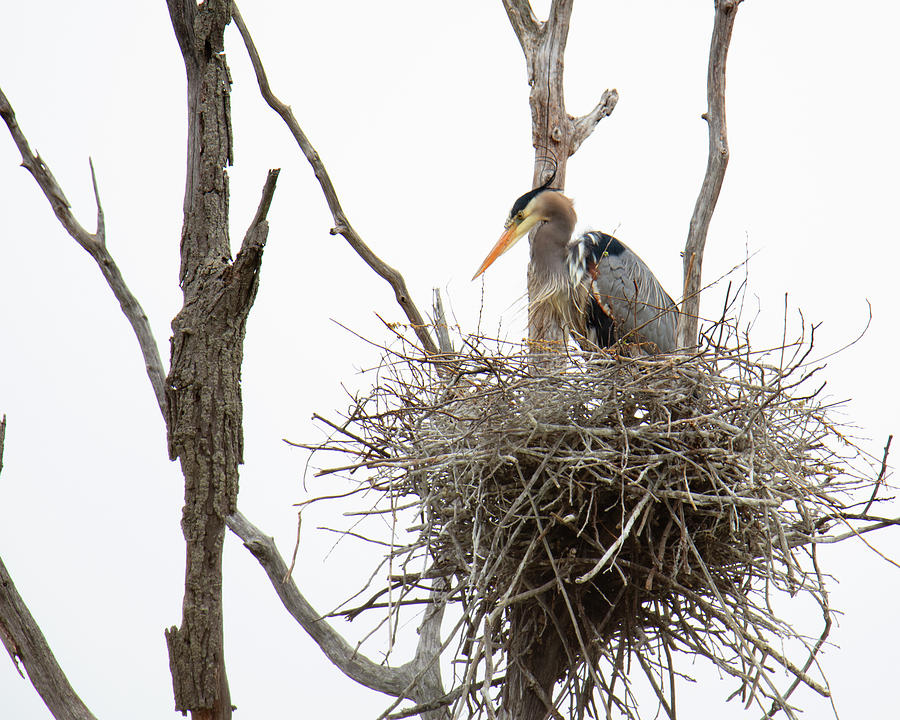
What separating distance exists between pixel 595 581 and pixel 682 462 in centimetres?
27

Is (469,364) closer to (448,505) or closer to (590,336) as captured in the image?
(448,505)

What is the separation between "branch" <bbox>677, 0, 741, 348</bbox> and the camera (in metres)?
2.30

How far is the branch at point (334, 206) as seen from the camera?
2.37m

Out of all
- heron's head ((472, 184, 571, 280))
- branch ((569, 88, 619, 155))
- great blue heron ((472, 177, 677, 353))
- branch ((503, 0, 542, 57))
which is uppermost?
branch ((503, 0, 542, 57))

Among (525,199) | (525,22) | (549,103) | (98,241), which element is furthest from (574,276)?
(98,241)

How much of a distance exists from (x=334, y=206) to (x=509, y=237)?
0.44 m

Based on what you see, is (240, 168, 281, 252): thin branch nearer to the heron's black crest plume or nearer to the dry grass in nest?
the dry grass in nest

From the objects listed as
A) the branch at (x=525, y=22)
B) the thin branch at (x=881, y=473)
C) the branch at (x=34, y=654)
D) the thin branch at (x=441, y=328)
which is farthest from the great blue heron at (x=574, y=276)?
the branch at (x=34, y=654)

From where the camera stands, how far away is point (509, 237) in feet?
8.34

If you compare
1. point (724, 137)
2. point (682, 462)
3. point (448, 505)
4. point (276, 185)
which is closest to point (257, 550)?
point (448, 505)

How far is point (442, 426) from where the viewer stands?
71.6 inches

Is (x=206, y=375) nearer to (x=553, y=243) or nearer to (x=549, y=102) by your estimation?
(x=553, y=243)

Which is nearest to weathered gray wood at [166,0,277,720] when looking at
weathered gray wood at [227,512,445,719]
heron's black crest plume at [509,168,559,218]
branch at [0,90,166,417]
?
weathered gray wood at [227,512,445,719]

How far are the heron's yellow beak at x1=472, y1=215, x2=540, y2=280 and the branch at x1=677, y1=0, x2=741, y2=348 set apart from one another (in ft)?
1.29
